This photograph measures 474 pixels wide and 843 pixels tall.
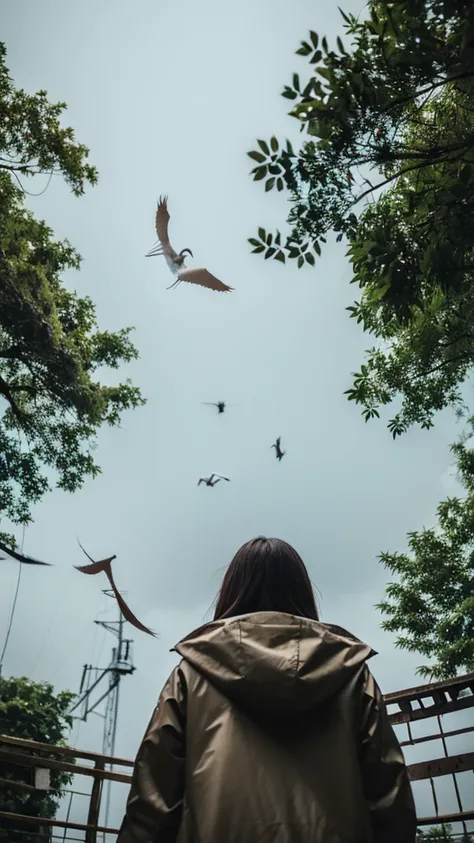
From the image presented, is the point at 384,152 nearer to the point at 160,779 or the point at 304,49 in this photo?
the point at 304,49

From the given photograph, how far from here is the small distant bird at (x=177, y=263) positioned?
6.04m

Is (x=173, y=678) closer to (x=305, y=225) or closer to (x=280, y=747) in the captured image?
(x=280, y=747)

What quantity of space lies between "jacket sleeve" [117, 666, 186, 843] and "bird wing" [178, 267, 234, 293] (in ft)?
17.1

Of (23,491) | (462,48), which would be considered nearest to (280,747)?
(462,48)

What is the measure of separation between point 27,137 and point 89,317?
2.40 meters

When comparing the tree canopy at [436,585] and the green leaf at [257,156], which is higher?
the tree canopy at [436,585]

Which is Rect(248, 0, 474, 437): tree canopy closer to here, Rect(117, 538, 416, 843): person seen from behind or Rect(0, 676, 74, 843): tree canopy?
Rect(117, 538, 416, 843): person seen from behind

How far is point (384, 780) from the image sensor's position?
0.88 m

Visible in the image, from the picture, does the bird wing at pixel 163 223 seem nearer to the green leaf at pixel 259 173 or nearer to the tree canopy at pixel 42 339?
the tree canopy at pixel 42 339

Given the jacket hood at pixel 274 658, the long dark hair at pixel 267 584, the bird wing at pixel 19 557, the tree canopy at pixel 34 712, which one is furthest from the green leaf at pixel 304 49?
the tree canopy at pixel 34 712

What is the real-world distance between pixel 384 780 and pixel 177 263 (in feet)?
20.4

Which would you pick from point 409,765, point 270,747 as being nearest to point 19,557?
point 409,765

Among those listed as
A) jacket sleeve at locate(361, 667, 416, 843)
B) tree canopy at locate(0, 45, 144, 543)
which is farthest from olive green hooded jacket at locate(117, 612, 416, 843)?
tree canopy at locate(0, 45, 144, 543)

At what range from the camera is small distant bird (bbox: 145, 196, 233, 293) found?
19.8ft
